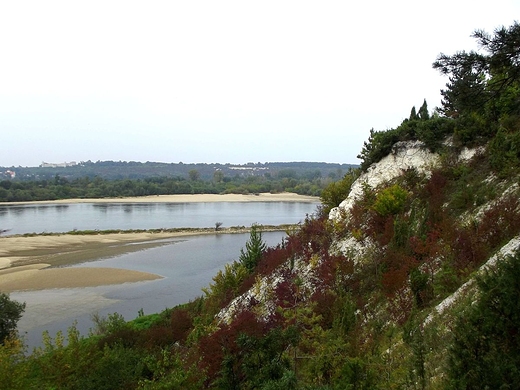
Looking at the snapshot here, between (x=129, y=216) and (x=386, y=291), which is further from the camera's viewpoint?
(x=129, y=216)

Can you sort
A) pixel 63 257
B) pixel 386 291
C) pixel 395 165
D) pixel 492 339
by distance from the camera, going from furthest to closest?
pixel 63 257 → pixel 395 165 → pixel 386 291 → pixel 492 339

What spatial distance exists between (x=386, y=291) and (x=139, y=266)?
34.5 meters

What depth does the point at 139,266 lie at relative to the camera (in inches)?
1633

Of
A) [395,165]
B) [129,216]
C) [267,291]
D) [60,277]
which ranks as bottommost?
[60,277]

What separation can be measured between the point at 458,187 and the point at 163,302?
22758 mm

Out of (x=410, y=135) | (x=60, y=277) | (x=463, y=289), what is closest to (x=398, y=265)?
(x=463, y=289)

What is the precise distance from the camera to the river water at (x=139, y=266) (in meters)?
26.9

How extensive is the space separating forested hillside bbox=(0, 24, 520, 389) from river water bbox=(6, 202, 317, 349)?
7.20 m

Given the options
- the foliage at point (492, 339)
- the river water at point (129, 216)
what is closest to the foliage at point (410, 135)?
the foliage at point (492, 339)

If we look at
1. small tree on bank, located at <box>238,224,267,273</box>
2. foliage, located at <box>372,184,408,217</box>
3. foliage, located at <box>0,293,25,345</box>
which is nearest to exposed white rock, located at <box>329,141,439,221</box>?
foliage, located at <box>372,184,408,217</box>

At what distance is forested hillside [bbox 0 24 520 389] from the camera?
6.32 meters

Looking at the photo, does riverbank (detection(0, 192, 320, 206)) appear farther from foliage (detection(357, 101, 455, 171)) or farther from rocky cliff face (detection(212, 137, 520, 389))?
rocky cliff face (detection(212, 137, 520, 389))

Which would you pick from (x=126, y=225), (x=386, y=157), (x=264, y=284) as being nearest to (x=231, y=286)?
(x=264, y=284)

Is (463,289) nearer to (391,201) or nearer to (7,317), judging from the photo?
(391,201)
